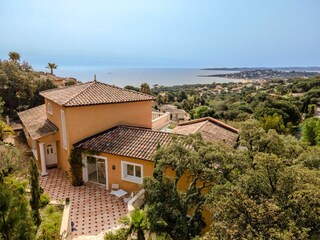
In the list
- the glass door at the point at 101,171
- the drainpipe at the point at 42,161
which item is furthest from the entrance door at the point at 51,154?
the glass door at the point at 101,171

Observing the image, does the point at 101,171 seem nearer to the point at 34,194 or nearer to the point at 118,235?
the point at 34,194

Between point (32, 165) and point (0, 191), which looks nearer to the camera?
point (0, 191)

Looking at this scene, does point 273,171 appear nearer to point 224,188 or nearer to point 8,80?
point 224,188

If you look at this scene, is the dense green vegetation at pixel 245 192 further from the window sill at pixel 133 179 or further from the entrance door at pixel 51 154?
the entrance door at pixel 51 154

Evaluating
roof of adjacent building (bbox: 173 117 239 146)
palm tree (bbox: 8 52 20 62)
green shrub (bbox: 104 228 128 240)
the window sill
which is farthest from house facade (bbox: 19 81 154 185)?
palm tree (bbox: 8 52 20 62)

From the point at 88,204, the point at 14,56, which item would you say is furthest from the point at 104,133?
the point at 14,56

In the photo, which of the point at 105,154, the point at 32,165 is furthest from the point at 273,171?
the point at 105,154

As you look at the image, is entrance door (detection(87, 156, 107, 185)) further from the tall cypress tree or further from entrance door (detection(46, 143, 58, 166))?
the tall cypress tree
